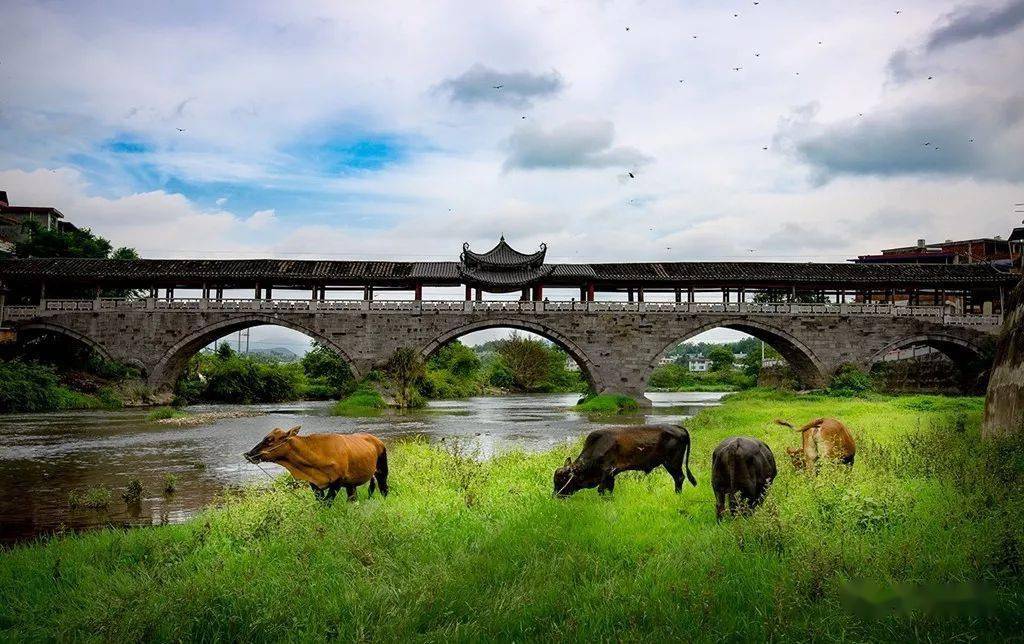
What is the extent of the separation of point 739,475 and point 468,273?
109 feet

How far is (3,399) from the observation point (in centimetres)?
2925

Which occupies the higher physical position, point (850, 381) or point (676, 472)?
point (676, 472)

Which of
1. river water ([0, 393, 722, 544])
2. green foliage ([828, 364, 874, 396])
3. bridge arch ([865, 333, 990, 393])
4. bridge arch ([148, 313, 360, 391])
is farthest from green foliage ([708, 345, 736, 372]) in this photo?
river water ([0, 393, 722, 544])

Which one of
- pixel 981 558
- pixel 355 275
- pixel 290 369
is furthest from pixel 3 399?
pixel 981 558

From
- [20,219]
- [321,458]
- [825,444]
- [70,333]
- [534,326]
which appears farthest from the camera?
[20,219]

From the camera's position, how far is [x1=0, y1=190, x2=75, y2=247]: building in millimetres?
50969

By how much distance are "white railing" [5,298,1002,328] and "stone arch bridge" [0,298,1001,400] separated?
0.06m

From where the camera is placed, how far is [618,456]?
771cm

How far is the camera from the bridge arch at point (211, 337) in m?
37.6

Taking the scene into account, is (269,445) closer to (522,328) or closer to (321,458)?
(321,458)

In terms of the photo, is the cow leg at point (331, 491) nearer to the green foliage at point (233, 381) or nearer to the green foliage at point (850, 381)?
the green foliage at point (850, 381)

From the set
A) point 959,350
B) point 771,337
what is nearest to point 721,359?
point 959,350

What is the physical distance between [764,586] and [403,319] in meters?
34.7

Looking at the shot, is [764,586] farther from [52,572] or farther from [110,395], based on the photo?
[110,395]
